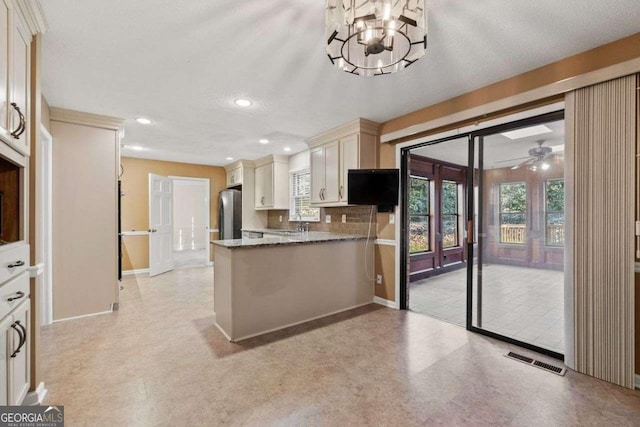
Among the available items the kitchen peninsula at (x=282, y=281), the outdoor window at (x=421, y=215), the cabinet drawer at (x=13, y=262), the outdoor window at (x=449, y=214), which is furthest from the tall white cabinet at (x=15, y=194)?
the outdoor window at (x=449, y=214)

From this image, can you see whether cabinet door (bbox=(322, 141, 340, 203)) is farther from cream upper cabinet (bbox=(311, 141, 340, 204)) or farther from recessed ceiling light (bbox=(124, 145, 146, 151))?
recessed ceiling light (bbox=(124, 145, 146, 151))

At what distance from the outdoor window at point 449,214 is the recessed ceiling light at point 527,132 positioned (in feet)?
10.1

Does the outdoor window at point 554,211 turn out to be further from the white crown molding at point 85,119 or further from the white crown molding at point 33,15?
the white crown molding at point 85,119

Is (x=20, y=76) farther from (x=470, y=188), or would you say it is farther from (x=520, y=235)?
(x=520, y=235)

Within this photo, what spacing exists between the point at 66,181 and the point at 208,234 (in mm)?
3735

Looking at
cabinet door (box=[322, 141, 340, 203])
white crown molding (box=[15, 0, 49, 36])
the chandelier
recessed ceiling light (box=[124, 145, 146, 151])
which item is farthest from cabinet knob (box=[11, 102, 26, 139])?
recessed ceiling light (box=[124, 145, 146, 151])

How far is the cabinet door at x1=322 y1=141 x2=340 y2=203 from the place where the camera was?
3.90 meters

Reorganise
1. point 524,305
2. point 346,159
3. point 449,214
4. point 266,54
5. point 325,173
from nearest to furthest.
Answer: point 266,54, point 524,305, point 346,159, point 325,173, point 449,214

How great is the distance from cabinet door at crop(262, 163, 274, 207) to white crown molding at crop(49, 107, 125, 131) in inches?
105

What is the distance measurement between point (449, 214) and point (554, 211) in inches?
140

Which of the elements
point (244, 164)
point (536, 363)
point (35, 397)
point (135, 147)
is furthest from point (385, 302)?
point (135, 147)

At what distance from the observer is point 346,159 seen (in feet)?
12.4

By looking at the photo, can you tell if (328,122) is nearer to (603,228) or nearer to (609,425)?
(603,228)

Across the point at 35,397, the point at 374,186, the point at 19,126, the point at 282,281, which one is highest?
the point at 19,126
